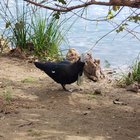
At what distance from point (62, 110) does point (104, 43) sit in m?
3.83

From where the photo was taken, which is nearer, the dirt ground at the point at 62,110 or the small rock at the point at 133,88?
the dirt ground at the point at 62,110

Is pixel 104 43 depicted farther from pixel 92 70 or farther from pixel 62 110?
pixel 62 110

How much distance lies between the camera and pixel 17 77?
6.33 meters

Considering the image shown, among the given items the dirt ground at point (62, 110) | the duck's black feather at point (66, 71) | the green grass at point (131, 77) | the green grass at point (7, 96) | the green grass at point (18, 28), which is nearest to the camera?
the dirt ground at point (62, 110)

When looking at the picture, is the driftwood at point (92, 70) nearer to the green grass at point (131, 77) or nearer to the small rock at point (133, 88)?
the green grass at point (131, 77)

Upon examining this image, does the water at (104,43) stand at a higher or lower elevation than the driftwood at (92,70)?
higher

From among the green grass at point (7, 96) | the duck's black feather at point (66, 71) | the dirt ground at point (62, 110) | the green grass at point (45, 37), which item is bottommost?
the dirt ground at point (62, 110)

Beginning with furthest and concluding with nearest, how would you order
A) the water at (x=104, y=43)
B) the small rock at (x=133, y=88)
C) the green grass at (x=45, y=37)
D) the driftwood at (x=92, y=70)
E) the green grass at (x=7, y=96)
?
the water at (x=104, y=43), the green grass at (x=45, y=37), the driftwood at (x=92, y=70), the small rock at (x=133, y=88), the green grass at (x=7, y=96)

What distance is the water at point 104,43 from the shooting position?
788 centimetres

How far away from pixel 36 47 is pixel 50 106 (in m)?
2.62

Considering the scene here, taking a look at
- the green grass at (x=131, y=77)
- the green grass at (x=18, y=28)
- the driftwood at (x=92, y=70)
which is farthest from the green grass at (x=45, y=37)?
the green grass at (x=131, y=77)

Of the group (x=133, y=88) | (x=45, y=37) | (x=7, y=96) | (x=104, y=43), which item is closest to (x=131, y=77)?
(x=133, y=88)

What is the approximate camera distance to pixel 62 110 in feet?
16.4

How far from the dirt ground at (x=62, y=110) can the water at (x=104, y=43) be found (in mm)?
1330
